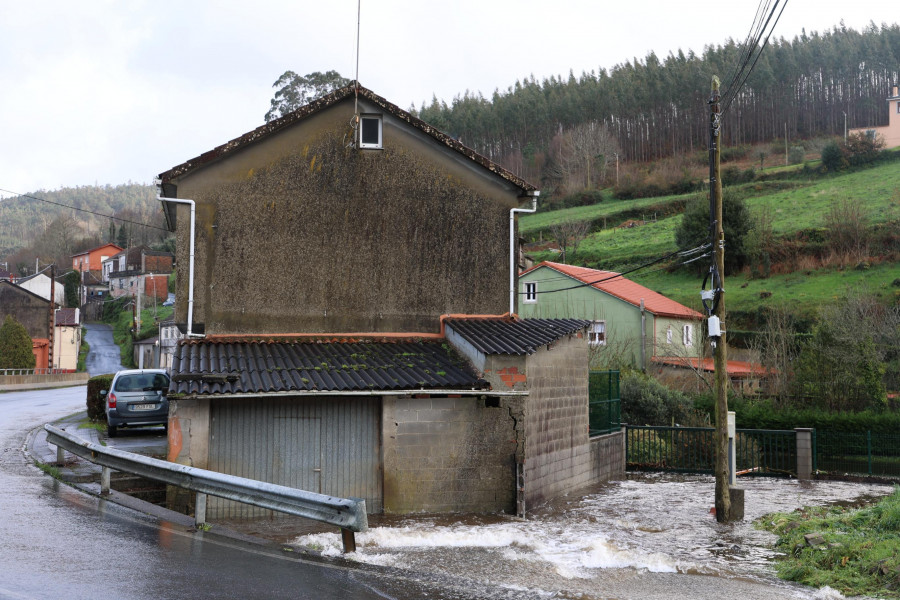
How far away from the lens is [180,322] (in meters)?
15.8

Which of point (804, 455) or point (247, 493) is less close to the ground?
point (247, 493)

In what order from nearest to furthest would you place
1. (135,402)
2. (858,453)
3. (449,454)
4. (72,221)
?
(449,454) < (135,402) < (858,453) < (72,221)

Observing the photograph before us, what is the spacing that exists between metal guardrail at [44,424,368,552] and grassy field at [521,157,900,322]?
4097 cm

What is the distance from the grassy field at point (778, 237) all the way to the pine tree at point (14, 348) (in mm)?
39917

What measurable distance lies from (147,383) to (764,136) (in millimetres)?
95984

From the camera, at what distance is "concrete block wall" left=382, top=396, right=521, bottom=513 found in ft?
46.3

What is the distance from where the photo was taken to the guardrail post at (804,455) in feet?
73.7

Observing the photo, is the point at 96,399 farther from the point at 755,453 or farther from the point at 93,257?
the point at 93,257

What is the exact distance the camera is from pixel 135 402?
1894cm

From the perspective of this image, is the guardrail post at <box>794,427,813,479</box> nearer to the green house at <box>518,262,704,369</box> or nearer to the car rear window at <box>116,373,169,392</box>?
the green house at <box>518,262,704,369</box>

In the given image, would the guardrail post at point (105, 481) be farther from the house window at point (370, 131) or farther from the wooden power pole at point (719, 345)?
the wooden power pole at point (719, 345)

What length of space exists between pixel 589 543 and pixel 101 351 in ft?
239

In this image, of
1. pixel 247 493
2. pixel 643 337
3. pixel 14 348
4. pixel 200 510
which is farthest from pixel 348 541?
pixel 14 348

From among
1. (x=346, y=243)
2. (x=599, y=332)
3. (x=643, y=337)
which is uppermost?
(x=346, y=243)
